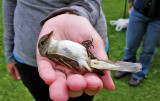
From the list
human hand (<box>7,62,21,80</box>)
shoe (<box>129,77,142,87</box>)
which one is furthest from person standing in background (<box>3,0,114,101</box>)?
shoe (<box>129,77,142,87</box>)

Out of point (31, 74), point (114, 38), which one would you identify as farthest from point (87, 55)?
point (114, 38)

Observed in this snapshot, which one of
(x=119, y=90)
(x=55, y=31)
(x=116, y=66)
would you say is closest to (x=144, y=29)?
(x=119, y=90)

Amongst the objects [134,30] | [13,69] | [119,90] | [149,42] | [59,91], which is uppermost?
[59,91]

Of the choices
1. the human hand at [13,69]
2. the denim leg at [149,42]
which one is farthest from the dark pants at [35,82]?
the denim leg at [149,42]

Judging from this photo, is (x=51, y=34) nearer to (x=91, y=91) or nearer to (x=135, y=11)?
(x=91, y=91)

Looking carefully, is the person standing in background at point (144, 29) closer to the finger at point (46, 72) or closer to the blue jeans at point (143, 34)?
the blue jeans at point (143, 34)

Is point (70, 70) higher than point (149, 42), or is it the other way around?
point (70, 70)

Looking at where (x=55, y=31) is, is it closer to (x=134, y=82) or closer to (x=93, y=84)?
(x=93, y=84)
